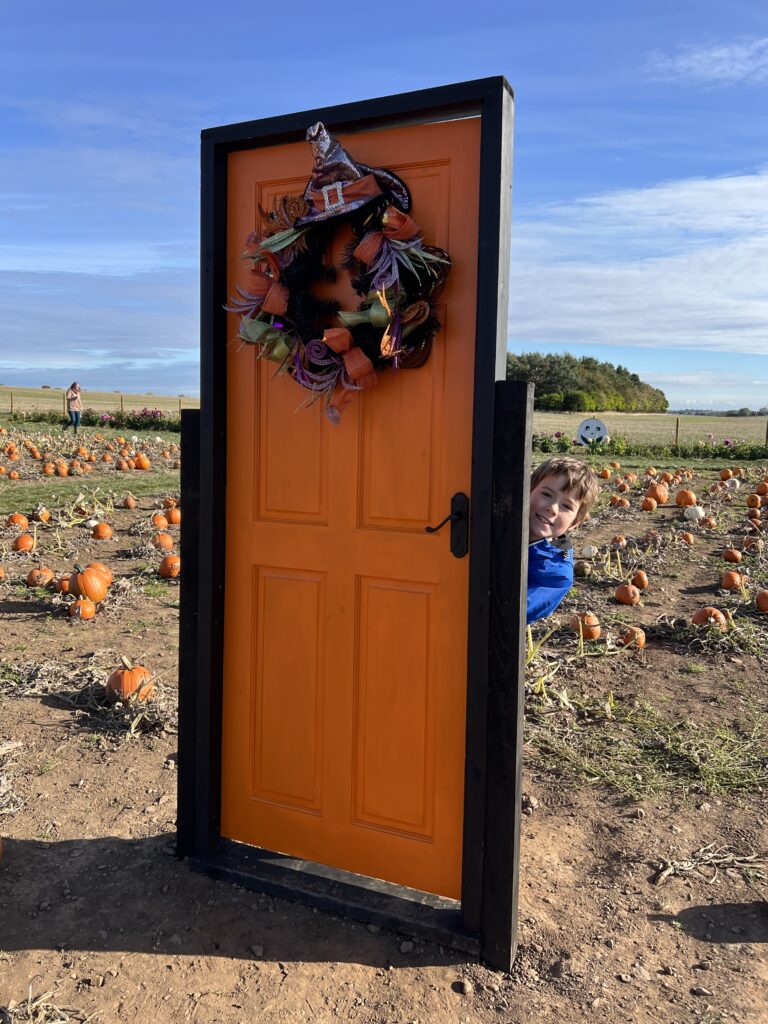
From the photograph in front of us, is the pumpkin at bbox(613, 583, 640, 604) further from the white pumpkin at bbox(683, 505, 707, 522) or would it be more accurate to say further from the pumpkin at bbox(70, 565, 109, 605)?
the pumpkin at bbox(70, 565, 109, 605)

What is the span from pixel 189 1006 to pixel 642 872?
1808mm

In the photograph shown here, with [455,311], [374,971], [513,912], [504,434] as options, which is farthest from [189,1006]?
[455,311]

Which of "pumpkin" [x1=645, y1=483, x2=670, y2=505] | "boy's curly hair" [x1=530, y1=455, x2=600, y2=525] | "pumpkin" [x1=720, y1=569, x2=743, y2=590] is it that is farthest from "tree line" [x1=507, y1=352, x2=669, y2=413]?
"boy's curly hair" [x1=530, y1=455, x2=600, y2=525]

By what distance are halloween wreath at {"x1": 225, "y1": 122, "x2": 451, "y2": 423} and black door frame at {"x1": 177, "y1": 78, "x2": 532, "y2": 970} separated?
19cm

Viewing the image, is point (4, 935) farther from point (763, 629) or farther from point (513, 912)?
point (763, 629)

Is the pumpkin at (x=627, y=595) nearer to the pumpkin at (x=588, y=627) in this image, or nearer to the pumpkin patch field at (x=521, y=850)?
the pumpkin patch field at (x=521, y=850)

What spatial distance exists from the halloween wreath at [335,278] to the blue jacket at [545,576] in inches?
43.9

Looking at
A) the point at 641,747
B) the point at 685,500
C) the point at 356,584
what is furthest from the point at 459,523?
the point at 685,500

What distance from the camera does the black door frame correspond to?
8.98ft

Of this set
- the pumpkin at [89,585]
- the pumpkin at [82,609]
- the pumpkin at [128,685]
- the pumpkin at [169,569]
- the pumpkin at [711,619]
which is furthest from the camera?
the pumpkin at [169,569]

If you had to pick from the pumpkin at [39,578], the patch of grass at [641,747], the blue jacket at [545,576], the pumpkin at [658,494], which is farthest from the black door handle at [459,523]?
the pumpkin at [658,494]

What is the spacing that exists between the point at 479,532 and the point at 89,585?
4615mm

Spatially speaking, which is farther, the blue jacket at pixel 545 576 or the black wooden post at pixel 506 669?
the blue jacket at pixel 545 576

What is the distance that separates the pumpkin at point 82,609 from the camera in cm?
631
